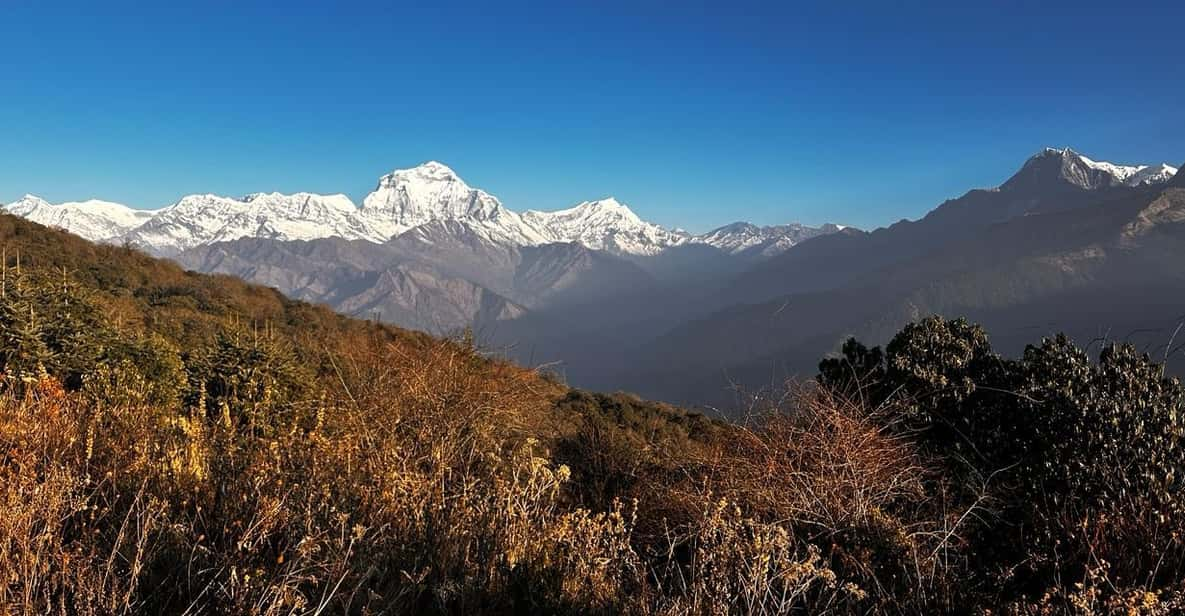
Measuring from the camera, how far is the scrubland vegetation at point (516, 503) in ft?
10.9

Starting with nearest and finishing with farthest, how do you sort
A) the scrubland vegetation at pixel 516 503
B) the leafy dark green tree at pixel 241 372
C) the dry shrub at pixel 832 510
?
the scrubland vegetation at pixel 516 503, the dry shrub at pixel 832 510, the leafy dark green tree at pixel 241 372

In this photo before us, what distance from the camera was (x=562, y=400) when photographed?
2817cm

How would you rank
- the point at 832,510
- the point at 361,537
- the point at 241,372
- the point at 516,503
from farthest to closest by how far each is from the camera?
the point at 241,372 → the point at 832,510 → the point at 516,503 → the point at 361,537

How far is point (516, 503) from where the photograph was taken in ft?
14.4

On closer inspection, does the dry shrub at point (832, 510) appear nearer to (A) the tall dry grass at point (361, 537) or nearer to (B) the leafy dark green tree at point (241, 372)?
(A) the tall dry grass at point (361, 537)

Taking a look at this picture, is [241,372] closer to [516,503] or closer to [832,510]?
[516,503]

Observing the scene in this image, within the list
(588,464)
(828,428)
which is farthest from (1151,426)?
(588,464)

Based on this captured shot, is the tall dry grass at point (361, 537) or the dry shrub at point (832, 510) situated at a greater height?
the tall dry grass at point (361, 537)

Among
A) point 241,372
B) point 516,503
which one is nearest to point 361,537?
point 516,503

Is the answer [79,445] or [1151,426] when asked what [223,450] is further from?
[1151,426]

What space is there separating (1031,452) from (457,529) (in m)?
9.66

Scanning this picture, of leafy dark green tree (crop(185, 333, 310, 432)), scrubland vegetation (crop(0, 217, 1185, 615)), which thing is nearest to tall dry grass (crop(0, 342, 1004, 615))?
scrubland vegetation (crop(0, 217, 1185, 615))

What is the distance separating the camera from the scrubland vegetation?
3316 millimetres

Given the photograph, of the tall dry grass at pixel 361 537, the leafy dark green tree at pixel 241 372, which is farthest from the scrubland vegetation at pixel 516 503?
the leafy dark green tree at pixel 241 372
